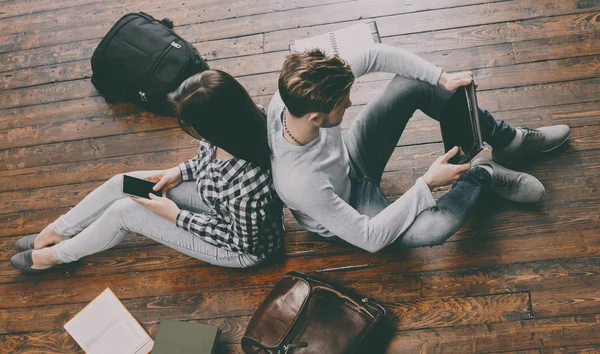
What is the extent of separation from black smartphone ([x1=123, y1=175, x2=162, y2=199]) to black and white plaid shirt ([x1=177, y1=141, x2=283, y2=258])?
5.1 inches

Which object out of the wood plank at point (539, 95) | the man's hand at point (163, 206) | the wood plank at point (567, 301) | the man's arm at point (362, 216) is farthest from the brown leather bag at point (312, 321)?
the wood plank at point (539, 95)

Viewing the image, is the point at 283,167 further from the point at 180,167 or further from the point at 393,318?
the point at 393,318

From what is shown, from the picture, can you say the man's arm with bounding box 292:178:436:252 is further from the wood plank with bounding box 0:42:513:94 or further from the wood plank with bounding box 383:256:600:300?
the wood plank with bounding box 0:42:513:94

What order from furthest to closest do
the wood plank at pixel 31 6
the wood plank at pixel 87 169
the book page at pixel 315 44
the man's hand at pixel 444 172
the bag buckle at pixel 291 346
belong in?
the wood plank at pixel 31 6
the wood plank at pixel 87 169
the book page at pixel 315 44
the bag buckle at pixel 291 346
the man's hand at pixel 444 172

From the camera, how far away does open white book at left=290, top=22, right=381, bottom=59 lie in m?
2.14

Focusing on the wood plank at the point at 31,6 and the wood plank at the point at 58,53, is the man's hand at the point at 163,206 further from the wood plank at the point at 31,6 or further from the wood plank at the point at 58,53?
the wood plank at the point at 31,6

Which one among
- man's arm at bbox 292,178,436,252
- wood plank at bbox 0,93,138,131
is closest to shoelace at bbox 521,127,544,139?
man's arm at bbox 292,178,436,252

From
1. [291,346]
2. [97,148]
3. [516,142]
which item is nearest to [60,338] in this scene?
[97,148]

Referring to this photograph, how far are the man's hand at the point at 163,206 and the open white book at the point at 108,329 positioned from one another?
53 cm

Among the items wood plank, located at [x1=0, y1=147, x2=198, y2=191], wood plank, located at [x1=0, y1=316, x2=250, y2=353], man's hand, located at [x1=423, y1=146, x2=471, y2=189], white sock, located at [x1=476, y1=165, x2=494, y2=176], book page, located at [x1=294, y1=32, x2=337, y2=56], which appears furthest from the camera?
wood plank, located at [x1=0, y1=147, x2=198, y2=191]

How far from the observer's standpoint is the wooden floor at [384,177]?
75.6 inches

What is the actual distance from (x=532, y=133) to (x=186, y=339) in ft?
4.88

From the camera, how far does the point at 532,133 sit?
1970 millimetres

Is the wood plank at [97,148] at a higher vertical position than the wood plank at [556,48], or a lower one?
lower
